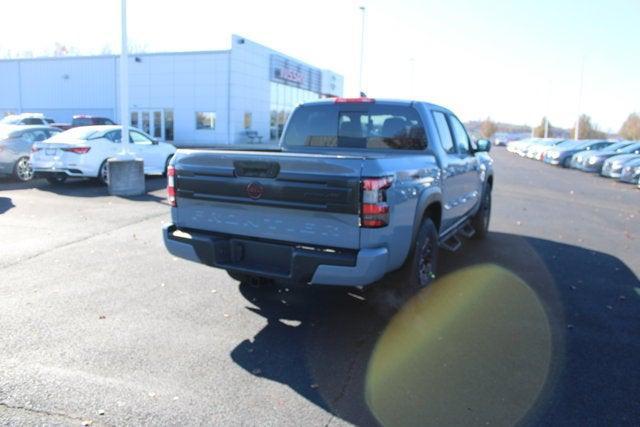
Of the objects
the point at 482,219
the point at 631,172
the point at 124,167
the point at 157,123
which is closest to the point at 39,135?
the point at 124,167

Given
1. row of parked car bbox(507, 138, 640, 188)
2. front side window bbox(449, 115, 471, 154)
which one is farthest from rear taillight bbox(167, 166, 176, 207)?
row of parked car bbox(507, 138, 640, 188)

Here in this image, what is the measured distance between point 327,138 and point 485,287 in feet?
7.92

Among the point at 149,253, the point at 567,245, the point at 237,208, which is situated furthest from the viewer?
the point at 567,245

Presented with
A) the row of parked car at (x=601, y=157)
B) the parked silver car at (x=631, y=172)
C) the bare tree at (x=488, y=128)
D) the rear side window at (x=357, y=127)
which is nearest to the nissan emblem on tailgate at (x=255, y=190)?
the rear side window at (x=357, y=127)

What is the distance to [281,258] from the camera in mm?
4281

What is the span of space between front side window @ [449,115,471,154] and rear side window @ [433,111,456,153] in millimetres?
173

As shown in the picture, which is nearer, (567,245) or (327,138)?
(327,138)

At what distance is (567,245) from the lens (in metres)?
8.38

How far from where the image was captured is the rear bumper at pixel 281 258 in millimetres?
3992

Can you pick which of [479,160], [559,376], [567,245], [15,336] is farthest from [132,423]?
[567,245]

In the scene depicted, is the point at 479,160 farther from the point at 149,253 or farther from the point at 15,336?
the point at 15,336

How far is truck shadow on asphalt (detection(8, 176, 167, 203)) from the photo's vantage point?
12.0 metres

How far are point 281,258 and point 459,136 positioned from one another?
358 cm

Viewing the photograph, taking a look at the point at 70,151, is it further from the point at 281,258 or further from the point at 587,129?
the point at 587,129
